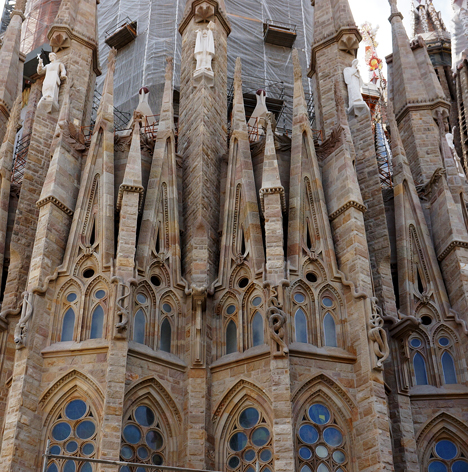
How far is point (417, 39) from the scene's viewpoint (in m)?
31.5

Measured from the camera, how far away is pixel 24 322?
1884 cm

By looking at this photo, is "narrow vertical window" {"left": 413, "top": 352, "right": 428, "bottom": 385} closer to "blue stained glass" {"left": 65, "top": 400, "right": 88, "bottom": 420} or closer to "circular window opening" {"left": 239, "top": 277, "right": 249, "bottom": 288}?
"circular window opening" {"left": 239, "top": 277, "right": 249, "bottom": 288}

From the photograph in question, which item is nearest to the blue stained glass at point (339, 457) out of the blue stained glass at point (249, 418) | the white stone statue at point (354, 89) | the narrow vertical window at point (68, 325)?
the blue stained glass at point (249, 418)

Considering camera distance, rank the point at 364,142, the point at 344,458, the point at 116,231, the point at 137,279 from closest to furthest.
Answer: the point at 344,458 < the point at 137,279 < the point at 116,231 < the point at 364,142

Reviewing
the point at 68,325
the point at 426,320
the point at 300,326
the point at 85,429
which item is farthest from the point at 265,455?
the point at 426,320

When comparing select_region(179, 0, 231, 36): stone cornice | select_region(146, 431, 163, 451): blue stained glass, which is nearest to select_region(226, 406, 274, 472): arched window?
select_region(146, 431, 163, 451): blue stained glass

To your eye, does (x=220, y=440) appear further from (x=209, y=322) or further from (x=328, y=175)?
(x=328, y=175)

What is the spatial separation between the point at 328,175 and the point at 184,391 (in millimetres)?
7138

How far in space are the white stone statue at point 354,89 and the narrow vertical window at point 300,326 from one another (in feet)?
26.9

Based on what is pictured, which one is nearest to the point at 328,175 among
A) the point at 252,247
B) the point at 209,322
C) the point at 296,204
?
the point at 296,204

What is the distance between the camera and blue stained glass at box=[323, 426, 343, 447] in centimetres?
1828

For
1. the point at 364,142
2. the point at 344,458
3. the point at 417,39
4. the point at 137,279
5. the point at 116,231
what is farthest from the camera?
the point at 417,39

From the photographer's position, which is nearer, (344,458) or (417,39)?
(344,458)

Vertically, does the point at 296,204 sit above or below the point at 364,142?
below
